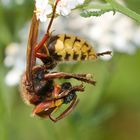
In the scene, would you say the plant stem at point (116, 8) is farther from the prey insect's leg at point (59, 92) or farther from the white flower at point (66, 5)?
the prey insect's leg at point (59, 92)

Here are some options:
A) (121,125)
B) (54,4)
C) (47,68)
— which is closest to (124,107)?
(121,125)

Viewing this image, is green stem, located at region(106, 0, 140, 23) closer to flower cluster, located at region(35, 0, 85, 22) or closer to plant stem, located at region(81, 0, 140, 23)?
plant stem, located at region(81, 0, 140, 23)

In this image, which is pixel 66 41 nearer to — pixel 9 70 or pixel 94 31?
pixel 94 31

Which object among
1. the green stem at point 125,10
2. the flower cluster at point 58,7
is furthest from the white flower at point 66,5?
the green stem at point 125,10

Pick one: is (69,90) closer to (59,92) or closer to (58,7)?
(59,92)

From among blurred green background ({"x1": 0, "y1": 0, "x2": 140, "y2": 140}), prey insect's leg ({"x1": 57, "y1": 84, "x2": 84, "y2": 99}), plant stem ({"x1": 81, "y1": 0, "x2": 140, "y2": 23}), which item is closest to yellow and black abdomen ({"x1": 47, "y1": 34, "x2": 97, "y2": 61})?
prey insect's leg ({"x1": 57, "y1": 84, "x2": 84, "y2": 99})

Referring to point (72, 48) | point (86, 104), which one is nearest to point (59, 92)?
point (72, 48)
